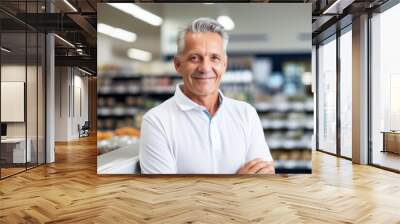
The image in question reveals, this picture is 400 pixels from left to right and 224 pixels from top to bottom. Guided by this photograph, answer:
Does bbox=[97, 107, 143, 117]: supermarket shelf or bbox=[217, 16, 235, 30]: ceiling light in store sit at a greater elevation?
bbox=[217, 16, 235, 30]: ceiling light in store

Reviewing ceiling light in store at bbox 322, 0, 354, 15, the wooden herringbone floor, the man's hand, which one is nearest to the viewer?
the wooden herringbone floor

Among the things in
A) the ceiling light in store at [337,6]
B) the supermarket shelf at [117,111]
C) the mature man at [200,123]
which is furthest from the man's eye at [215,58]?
the ceiling light in store at [337,6]

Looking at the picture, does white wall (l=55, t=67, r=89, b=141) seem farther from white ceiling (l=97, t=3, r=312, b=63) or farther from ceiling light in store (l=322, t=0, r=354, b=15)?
ceiling light in store (l=322, t=0, r=354, b=15)

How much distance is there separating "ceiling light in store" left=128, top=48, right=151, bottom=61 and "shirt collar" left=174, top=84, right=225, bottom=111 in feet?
1.97

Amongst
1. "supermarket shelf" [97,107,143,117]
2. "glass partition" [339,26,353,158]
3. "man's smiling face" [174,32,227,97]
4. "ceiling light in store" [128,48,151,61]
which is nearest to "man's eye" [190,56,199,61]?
"man's smiling face" [174,32,227,97]

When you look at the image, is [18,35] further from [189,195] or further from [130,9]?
[189,195]

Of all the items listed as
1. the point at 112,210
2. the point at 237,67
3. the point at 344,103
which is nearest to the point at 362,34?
the point at 344,103

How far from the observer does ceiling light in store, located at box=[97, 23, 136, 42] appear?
5915 mm

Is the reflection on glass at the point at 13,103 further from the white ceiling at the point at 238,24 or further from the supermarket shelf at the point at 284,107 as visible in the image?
the supermarket shelf at the point at 284,107

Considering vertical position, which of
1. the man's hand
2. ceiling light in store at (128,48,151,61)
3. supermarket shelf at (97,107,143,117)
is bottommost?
the man's hand

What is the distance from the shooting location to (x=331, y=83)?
31.8 feet

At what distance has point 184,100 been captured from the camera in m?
5.77

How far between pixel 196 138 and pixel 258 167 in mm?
1009

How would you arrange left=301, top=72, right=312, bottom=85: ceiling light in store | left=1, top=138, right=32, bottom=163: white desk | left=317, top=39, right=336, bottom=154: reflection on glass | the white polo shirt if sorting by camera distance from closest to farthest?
the white polo shirt
left=301, top=72, right=312, bottom=85: ceiling light in store
left=1, top=138, right=32, bottom=163: white desk
left=317, top=39, right=336, bottom=154: reflection on glass
